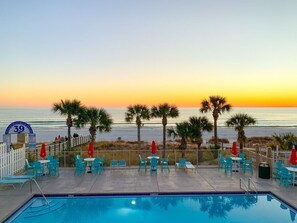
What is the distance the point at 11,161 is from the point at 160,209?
7.80 meters

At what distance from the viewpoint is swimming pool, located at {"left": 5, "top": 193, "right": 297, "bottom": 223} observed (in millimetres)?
9320

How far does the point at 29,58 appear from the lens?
75.6 feet

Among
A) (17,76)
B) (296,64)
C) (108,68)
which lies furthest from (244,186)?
(17,76)

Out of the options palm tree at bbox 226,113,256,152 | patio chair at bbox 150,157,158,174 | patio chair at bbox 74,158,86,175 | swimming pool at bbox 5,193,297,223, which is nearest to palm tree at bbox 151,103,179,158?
palm tree at bbox 226,113,256,152

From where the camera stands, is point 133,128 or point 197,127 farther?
point 133,128

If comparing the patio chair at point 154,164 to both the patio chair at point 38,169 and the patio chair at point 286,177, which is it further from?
the patio chair at point 286,177

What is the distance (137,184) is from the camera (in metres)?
12.5

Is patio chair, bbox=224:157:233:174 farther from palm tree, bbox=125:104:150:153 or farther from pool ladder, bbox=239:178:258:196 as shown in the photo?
palm tree, bbox=125:104:150:153

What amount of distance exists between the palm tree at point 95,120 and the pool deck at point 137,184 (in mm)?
5704

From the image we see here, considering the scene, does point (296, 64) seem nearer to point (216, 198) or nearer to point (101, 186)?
Result: point (216, 198)

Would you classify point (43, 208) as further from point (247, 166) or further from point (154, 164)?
point (247, 166)

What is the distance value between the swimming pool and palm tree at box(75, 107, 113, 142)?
10030mm

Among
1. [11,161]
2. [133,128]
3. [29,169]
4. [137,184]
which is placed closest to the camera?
[137,184]

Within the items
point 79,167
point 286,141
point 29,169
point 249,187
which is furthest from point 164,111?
point 249,187
